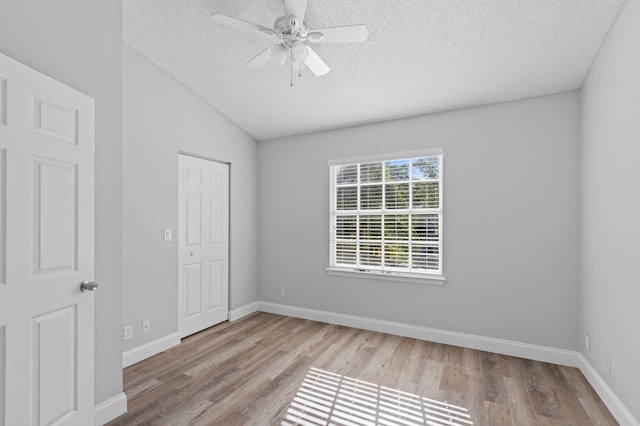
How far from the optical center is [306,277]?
4.25 m

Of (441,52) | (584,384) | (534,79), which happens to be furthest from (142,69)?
(584,384)

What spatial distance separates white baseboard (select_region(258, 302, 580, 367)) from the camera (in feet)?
9.52

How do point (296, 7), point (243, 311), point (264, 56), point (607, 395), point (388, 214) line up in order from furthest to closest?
1. point (243, 311)
2. point (388, 214)
3. point (264, 56)
4. point (607, 395)
5. point (296, 7)

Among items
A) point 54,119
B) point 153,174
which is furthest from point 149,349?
point 54,119

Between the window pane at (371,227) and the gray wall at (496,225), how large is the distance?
1.62 feet

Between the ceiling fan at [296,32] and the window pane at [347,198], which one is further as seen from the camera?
the window pane at [347,198]

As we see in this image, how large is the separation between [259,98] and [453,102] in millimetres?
2120

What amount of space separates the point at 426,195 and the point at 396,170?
18.4 inches

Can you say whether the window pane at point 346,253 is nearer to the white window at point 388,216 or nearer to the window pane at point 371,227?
the white window at point 388,216

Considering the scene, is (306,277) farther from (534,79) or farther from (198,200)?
(534,79)

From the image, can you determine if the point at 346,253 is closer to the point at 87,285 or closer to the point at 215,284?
the point at 215,284

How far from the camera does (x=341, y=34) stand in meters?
2.01

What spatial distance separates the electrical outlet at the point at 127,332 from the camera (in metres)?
2.84

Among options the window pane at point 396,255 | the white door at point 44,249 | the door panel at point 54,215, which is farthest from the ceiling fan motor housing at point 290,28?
the window pane at point 396,255
